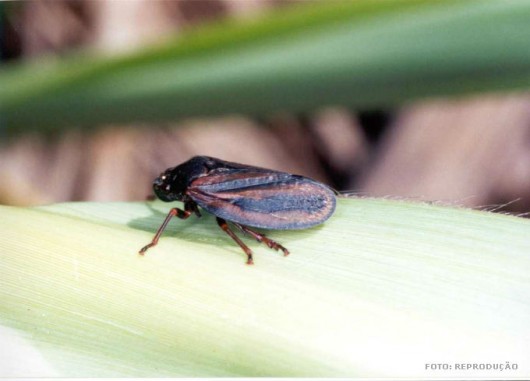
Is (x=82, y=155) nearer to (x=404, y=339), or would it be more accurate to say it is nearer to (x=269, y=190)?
(x=269, y=190)

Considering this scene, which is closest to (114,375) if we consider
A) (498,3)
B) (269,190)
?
(269,190)

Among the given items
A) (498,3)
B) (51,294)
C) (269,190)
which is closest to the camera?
(51,294)

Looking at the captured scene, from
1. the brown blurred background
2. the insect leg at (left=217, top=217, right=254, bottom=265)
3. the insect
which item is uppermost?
the brown blurred background

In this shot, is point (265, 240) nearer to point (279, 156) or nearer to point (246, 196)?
point (246, 196)

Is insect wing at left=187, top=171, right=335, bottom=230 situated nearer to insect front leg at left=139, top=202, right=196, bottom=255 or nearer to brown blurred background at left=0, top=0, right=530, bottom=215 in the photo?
insect front leg at left=139, top=202, right=196, bottom=255

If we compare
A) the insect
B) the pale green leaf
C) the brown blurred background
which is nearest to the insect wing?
the insect

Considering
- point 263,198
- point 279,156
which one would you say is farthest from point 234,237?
point 279,156
